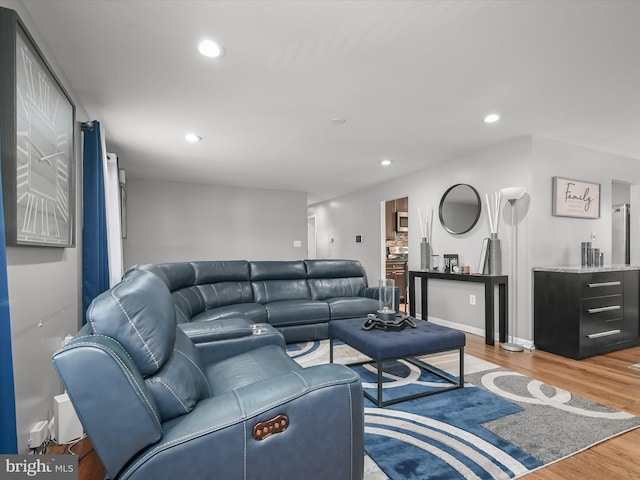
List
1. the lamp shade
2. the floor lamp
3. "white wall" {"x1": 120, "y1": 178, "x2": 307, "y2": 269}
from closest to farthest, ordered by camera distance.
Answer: the lamp shade, the floor lamp, "white wall" {"x1": 120, "y1": 178, "x2": 307, "y2": 269}

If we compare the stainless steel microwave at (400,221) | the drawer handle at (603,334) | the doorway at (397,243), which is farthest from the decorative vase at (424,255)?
the stainless steel microwave at (400,221)

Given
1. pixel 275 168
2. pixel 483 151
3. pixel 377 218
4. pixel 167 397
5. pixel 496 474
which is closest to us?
pixel 167 397

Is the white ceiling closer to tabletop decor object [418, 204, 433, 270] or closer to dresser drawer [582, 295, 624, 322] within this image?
tabletop decor object [418, 204, 433, 270]

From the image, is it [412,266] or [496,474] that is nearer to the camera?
[496,474]

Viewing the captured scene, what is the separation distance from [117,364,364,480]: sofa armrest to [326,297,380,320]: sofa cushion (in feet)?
9.01

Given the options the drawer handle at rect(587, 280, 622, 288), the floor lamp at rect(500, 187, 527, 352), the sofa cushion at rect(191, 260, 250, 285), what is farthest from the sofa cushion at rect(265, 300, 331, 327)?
the drawer handle at rect(587, 280, 622, 288)

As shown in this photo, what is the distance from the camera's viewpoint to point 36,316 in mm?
1776

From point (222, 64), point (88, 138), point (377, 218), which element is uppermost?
point (222, 64)

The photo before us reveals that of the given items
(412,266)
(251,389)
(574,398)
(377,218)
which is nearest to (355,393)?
(251,389)

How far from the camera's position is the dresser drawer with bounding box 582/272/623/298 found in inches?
126

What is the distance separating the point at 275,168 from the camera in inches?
202

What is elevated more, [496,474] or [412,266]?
[412,266]

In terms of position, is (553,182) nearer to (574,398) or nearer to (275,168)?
(574,398)

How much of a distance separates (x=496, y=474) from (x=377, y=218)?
5067 mm
